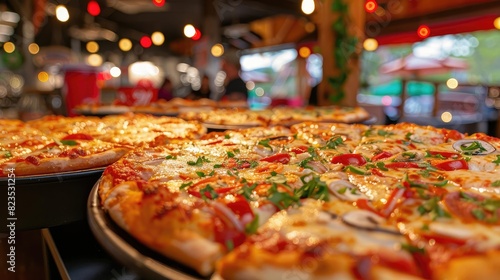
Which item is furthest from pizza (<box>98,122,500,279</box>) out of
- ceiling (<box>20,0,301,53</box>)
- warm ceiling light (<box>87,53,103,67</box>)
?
warm ceiling light (<box>87,53,103,67</box>)

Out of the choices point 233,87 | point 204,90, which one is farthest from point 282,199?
point 204,90

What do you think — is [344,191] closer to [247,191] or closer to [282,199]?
[282,199]

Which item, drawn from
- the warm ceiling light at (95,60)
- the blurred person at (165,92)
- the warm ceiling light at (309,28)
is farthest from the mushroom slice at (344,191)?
the warm ceiling light at (95,60)

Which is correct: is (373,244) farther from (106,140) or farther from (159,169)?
(106,140)

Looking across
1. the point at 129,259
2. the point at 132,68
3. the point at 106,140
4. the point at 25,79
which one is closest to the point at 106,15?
the point at 25,79

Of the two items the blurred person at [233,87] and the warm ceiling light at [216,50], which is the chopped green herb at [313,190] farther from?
the warm ceiling light at [216,50]
